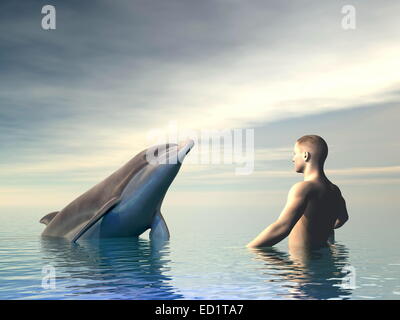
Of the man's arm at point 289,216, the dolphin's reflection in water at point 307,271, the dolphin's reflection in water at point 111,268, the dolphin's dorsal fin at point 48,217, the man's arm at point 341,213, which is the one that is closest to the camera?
the dolphin's reflection in water at point 307,271

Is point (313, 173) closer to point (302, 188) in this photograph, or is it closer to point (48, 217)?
point (302, 188)

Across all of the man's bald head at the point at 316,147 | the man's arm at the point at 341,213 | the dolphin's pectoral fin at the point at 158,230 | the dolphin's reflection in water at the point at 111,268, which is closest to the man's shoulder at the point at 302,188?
the man's bald head at the point at 316,147

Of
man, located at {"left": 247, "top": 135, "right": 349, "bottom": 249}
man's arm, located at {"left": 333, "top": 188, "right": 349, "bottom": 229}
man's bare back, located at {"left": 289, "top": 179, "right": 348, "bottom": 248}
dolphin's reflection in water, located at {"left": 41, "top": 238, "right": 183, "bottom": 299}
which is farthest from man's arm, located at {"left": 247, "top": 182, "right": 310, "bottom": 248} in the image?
dolphin's reflection in water, located at {"left": 41, "top": 238, "right": 183, "bottom": 299}

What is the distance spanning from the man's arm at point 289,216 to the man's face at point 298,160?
53 cm

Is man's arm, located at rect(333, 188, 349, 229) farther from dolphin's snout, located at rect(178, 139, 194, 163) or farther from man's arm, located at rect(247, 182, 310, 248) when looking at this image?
dolphin's snout, located at rect(178, 139, 194, 163)

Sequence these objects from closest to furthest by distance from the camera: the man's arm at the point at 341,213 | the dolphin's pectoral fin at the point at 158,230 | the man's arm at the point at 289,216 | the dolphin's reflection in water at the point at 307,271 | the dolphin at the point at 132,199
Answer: the dolphin's reflection in water at the point at 307,271
the man's arm at the point at 289,216
the man's arm at the point at 341,213
the dolphin at the point at 132,199
the dolphin's pectoral fin at the point at 158,230

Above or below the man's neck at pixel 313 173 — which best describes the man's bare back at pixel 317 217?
below

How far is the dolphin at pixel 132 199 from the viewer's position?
16.5m

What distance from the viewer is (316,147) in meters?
10.7

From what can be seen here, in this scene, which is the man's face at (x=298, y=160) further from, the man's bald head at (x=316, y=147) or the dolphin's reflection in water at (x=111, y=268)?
the dolphin's reflection in water at (x=111, y=268)

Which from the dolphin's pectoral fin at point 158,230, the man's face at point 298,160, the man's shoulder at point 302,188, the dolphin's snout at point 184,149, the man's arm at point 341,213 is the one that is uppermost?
the dolphin's snout at point 184,149

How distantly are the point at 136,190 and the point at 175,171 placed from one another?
4.54 feet

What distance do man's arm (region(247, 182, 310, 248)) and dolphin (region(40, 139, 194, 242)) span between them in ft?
21.3
